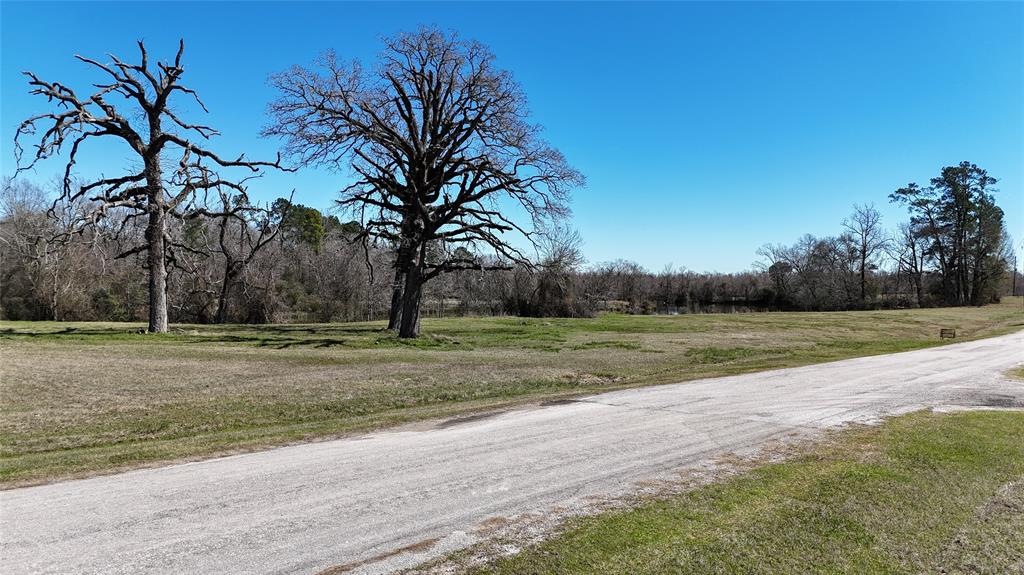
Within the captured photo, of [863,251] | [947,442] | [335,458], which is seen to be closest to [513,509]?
[335,458]

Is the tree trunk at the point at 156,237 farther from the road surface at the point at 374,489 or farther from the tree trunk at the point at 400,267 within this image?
the road surface at the point at 374,489

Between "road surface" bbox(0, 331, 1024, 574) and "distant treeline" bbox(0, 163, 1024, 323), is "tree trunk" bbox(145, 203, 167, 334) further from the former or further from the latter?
"road surface" bbox(0, 331, 1024, 574)

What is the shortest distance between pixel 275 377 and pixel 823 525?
39.6 ft

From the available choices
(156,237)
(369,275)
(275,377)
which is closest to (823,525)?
(275,377)

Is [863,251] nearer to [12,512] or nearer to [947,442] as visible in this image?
[947,442]

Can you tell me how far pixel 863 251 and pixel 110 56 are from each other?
7926 centimetres

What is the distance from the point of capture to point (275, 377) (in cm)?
1364

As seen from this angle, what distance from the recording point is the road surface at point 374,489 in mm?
4414

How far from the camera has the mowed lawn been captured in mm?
8141

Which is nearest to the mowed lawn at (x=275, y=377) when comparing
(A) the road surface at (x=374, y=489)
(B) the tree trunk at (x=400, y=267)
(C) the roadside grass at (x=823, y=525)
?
(A) the road surface at (x=374, y=489)

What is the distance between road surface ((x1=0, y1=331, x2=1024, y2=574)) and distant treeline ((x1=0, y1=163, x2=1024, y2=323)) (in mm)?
15025

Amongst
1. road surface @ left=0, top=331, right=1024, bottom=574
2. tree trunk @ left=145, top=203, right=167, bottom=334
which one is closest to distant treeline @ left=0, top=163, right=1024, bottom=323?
tree trunk @ left=145, top=203, right=167, bottom=334

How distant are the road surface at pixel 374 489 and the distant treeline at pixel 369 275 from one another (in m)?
15.0

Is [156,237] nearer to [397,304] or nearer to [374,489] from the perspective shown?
[397,304]
